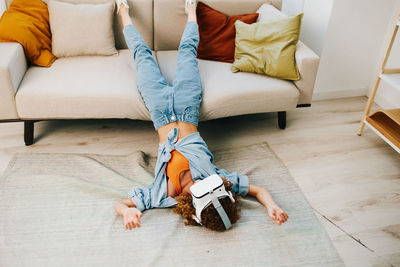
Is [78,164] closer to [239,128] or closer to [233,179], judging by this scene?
[233,179]

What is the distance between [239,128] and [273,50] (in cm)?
58

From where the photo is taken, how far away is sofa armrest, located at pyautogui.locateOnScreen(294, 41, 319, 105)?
198 cm

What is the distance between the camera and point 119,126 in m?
2.29

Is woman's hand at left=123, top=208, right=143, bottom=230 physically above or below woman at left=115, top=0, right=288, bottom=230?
below

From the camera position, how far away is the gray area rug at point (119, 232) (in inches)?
54.3

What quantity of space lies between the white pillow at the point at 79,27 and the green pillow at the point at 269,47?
0.89 metres

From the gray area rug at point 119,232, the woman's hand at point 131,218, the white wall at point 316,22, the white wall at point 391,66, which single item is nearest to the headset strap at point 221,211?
the gray area rug at point 119,232

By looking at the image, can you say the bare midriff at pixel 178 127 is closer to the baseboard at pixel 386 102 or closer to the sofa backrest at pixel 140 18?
the sofa backrest at pixel 140 18

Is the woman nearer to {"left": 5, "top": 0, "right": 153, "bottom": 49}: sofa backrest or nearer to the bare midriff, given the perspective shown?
the bare midriff

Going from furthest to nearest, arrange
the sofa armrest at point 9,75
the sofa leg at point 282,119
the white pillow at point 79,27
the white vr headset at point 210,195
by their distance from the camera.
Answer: the sofa leg at point 282,119 → the white pillow at point 79,27 → the sofa armrest at point 9,75 → the white vr headset at point 210,195

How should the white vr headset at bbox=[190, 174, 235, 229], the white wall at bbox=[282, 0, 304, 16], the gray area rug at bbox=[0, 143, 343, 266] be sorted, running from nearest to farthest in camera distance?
the white vr headset at bbox=[190, 174, 235, 229], the gray area rug at bbox=[0, 143, 343, 266], the white wall at bbox=[282, 0, 304, 16]

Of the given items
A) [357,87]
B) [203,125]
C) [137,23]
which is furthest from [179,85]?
[357,87]

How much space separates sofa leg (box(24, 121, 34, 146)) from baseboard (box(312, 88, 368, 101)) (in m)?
2.08

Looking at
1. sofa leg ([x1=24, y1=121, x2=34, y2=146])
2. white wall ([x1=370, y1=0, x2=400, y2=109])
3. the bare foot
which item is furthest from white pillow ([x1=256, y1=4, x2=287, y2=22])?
sofa leg ([x1=24, y1=121, x2=34, y2=146])
